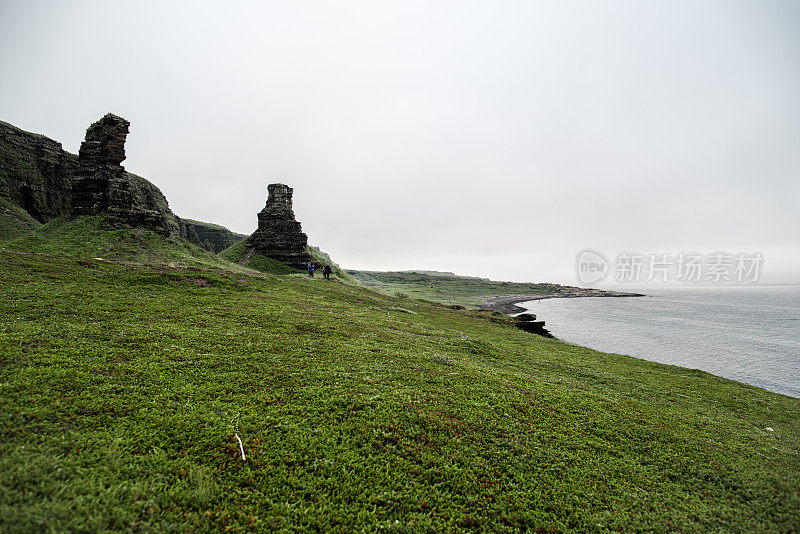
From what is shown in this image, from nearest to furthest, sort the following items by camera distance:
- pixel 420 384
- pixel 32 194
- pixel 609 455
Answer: pixel 609 455 → pixel 420 384 → pixel 32 194

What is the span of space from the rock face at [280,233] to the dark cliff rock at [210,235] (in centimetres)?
5524

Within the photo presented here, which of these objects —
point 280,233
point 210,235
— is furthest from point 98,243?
point 210,235

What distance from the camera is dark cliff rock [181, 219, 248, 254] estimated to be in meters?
121

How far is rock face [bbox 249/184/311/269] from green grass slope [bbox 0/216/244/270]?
31.4 meters

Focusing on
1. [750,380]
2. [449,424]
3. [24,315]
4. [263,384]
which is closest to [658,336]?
[750,380]

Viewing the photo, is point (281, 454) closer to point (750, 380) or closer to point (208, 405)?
point (208, 405)

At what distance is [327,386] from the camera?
34.5ft

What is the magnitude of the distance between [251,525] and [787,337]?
4007 inches

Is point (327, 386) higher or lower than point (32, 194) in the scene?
lower

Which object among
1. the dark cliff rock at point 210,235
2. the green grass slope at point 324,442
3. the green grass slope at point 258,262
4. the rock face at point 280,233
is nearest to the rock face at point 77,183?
the dark cliff rock at point 210,235

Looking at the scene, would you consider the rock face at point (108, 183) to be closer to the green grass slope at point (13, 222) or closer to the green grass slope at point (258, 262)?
the green grass slope at point (13, 222)

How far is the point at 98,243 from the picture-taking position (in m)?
36.1

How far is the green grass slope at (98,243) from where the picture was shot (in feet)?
108

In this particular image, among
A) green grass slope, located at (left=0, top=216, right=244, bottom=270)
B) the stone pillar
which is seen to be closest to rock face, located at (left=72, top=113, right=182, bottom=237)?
the stone pillar
